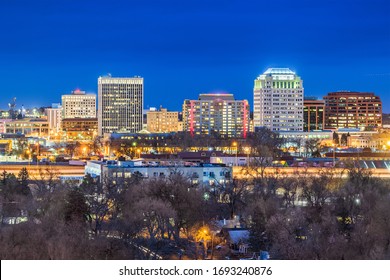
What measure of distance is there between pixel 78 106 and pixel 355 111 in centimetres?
2261

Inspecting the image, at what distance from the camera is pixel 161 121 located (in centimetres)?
5488

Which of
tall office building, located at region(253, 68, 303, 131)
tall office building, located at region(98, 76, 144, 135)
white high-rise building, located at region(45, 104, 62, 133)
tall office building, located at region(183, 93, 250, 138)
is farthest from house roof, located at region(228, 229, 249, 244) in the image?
white high-rise building, located at region(45, 104, 62, 133)

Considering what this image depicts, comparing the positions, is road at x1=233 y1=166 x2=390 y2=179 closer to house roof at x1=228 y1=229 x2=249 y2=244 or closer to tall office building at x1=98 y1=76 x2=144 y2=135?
house roof at x1=228 y1=229 x2=249 y2=244

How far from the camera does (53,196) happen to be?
471 inches

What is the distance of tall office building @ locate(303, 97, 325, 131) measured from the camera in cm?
5091

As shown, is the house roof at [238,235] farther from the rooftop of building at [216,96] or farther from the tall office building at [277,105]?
the rooftop of building at [216,96]

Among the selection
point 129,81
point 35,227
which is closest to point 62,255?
point 35,227

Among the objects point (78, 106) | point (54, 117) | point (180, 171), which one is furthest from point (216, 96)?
point (180, 171)

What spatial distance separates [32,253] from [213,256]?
2.41 m

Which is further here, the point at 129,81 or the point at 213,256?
the point at 129,81

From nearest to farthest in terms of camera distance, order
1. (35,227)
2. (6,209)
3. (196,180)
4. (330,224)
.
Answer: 1. (35,227)
2. (330,224)
3. (6,209)
4. (196,180)

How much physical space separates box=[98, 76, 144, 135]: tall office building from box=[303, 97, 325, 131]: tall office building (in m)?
11.1
